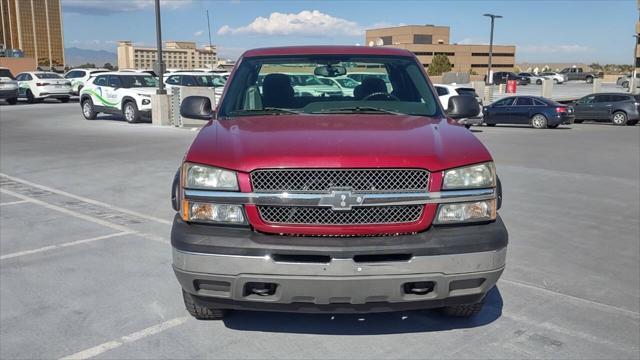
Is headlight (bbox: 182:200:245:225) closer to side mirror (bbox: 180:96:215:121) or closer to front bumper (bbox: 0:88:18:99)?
side mirror (bbox: 180:96:215:121)

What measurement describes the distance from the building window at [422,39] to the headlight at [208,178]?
133805 mm

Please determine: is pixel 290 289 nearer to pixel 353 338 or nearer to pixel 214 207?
pixel 214 207

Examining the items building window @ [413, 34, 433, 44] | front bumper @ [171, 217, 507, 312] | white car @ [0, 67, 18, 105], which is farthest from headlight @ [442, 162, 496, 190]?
building window @ [413, 34, 433, 44]

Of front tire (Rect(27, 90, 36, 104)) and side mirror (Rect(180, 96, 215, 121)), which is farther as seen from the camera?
front tire (Rect(27, 90, 36, 104))

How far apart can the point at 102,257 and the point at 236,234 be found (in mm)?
2852

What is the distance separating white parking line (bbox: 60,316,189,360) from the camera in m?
3.51

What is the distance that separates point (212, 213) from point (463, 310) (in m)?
1.91

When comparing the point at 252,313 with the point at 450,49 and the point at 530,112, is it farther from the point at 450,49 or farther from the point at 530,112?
the point at 450,49

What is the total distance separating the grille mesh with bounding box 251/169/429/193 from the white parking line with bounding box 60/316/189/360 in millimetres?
1434

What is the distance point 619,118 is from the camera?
25406 mm

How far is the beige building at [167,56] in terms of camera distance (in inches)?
3969

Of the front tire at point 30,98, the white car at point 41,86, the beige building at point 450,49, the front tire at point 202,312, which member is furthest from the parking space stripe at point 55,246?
the beige building at point 450,49

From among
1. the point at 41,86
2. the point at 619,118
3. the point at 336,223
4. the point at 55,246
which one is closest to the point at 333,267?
the point at 336,223

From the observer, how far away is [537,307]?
14.1ft
